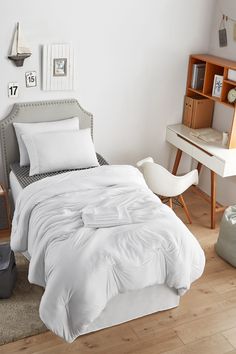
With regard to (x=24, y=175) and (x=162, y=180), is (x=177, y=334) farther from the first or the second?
(x=24, y=175)

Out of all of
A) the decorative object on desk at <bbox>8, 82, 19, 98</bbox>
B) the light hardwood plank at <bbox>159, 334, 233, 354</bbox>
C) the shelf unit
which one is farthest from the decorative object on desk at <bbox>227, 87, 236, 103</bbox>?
the light hardwood plank at <bbox>159, 334, 233, 354</bbox>

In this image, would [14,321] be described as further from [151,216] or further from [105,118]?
[105,118]

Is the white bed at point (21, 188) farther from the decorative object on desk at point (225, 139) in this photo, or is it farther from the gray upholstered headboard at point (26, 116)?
the decorative object on desk at point (225, 139)

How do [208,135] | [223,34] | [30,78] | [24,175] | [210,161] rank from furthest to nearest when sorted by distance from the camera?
[208,135] → [223,34] → [210,161] → [30,78] → [24,175]

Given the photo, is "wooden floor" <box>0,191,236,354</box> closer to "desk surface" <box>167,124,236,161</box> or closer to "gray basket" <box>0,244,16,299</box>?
"gray basket" <box>0,244,16,299</box>

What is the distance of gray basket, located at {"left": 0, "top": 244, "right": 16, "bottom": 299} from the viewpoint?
2.77m

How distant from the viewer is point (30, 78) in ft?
11.7

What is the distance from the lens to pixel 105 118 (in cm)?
404

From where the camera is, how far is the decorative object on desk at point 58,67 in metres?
3.56

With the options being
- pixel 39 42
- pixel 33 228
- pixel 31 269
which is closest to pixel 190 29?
pixel 39 42

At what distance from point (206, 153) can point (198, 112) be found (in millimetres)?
637

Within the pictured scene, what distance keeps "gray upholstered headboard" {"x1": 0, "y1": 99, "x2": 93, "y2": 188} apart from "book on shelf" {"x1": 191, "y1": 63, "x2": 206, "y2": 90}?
45.5 inches

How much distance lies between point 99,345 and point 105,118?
221 centimetres

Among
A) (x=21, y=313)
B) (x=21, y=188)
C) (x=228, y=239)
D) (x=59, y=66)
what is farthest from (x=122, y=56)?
(x=21, y=313)
